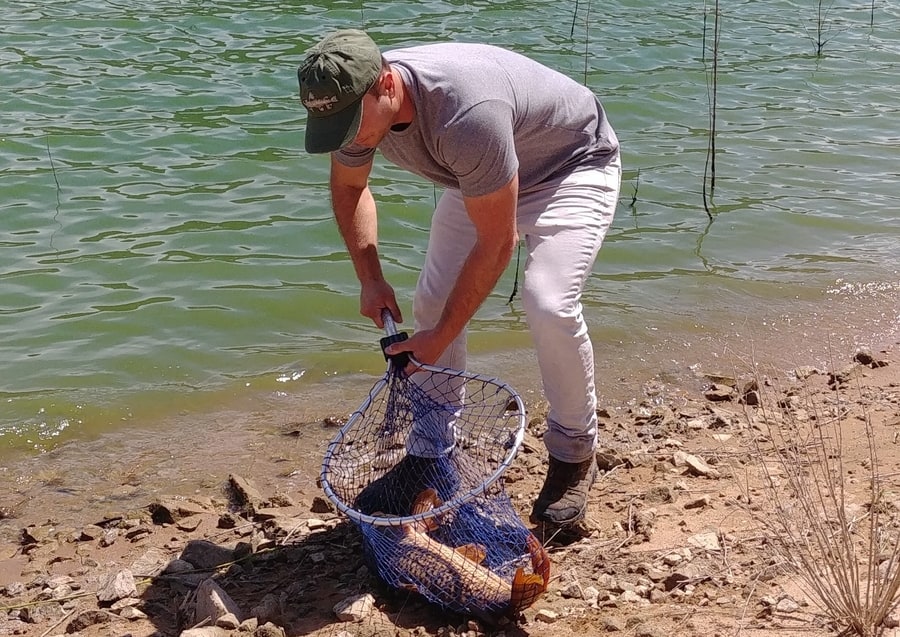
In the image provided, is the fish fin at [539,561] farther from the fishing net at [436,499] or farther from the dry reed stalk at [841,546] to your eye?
the dry reed stalk at [841,546]

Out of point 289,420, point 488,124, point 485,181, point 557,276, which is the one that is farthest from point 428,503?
point 289,420

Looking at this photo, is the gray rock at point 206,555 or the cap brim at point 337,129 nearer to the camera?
the cap brim at point 337,129

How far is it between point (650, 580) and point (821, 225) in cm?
501

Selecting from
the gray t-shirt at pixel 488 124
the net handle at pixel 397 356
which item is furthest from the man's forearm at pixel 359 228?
the net handle at pixel 397 356

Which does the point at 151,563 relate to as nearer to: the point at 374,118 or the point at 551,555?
the point at 551,555

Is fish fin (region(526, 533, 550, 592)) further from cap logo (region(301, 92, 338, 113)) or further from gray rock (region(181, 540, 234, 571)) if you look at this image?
cap logo (region(301, 92, 338, 113))

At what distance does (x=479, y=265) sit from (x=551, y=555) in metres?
1.09

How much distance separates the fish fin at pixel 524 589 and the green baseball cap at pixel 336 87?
1.37 meters

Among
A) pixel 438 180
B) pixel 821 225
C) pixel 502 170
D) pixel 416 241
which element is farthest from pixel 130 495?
pixel 821 225

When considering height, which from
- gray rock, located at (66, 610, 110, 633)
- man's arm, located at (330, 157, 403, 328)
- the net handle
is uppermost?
man's arm, located at (330, 157, 403, 328)

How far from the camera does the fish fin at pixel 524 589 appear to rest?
3.31 metres

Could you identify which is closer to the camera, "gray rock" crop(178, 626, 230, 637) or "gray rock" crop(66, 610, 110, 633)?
"gray rock" crop(178, 626, 230, 637)

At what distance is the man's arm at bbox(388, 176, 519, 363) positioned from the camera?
3.34 m

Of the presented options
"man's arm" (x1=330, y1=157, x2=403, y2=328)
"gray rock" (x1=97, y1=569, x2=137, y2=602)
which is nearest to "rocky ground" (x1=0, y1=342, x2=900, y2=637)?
"gray rock" (x1=97, y1=569, x2=137, y2=602)
